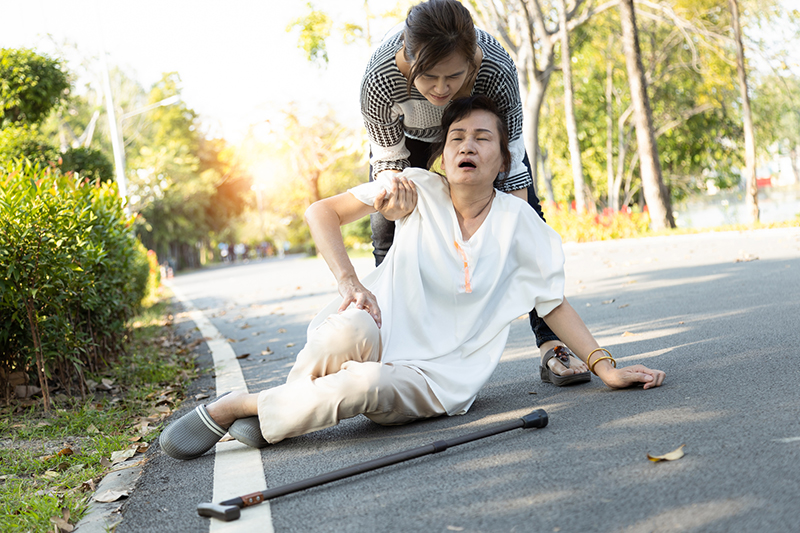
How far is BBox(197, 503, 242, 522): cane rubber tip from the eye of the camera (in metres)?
2.40

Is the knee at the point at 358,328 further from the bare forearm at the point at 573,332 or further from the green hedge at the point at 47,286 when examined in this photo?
the green hedge at the point at 47,286

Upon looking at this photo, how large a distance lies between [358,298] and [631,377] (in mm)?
1307

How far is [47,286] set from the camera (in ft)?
15.8

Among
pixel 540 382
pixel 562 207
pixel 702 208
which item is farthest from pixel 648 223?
pixel 702 208

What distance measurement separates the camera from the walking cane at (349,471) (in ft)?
8.00

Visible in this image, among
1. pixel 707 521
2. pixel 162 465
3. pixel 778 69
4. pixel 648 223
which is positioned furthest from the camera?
pixel 778 69

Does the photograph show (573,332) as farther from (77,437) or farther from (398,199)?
(77,437)

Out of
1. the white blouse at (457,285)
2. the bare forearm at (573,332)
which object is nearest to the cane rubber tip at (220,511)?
the white blouse at (457,285)

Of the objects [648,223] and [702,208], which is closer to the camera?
[648,223]

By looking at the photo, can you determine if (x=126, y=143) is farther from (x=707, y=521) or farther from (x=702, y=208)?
(x=707, y=521)

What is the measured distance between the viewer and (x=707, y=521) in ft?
6.40

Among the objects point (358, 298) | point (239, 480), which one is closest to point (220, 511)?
point (239, 480)

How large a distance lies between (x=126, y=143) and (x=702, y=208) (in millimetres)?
33095

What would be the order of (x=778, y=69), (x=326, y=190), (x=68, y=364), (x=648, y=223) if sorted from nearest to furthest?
(x=68, y=364), (x=648, y=223), (x=778, y=69), (x=326, y=190)
